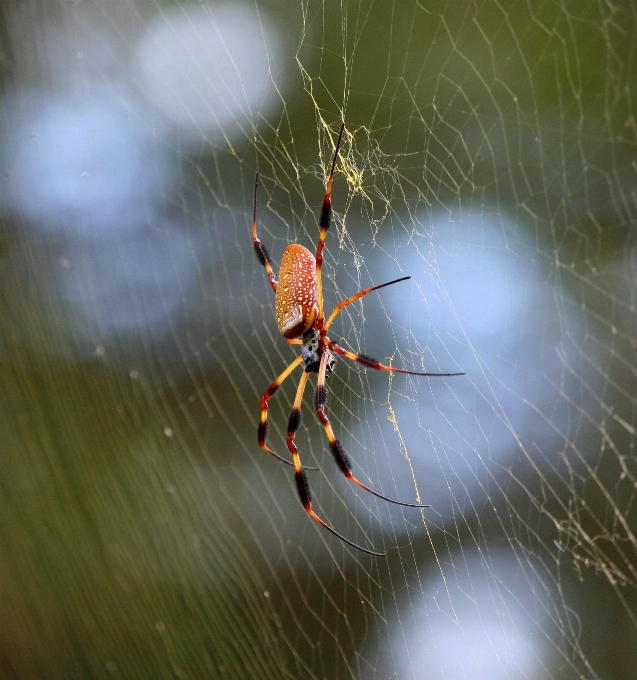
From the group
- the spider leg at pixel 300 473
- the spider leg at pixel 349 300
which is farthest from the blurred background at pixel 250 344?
the spider leg at pixel 349 300

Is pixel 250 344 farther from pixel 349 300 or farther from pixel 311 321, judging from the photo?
pixel 349 300

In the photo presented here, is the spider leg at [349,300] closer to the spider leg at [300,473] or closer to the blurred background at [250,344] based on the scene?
the spider leg at [300,473]

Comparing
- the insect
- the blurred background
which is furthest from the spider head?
the blurred background

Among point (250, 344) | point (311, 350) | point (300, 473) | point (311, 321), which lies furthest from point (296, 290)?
point (250, 344)

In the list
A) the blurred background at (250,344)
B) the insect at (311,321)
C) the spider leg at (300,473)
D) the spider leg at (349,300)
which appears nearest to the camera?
the spider leg at (349,300)

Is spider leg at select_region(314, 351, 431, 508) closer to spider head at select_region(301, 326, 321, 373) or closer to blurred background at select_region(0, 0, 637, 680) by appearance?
spider head at select_region(301, 326, 321, 373)

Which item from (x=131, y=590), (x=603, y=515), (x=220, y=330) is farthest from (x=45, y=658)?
(x=603, y=515)

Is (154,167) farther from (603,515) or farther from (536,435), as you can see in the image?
(603,515)
